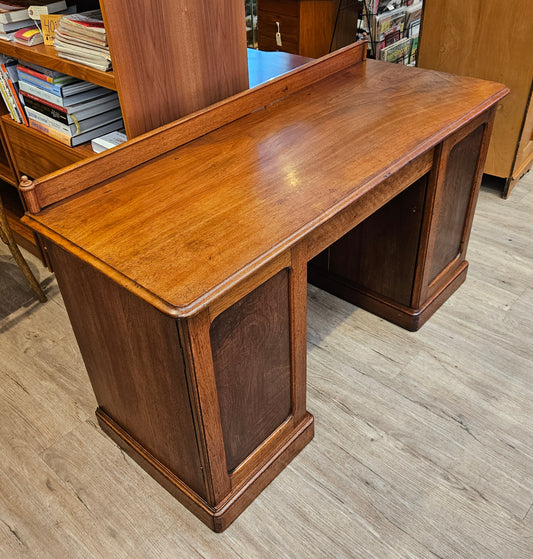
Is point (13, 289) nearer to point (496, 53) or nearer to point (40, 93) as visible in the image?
point (40, 93)

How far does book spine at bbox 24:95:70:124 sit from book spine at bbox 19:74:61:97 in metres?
0.05

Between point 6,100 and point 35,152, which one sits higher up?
point 6,100

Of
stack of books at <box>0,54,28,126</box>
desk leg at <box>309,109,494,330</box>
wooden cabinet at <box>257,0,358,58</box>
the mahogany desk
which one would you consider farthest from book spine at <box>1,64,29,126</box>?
wooden cabinet at <box>257,0,358,58</box>

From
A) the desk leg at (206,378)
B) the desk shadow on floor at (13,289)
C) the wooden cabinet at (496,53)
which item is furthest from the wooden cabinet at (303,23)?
the desk leg at (206,378)

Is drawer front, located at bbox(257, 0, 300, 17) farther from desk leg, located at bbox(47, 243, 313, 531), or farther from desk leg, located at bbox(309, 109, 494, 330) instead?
desk leg, located at bbox(47, 243, 313, 531)

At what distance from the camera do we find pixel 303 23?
3.50 metres

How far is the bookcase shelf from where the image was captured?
4.98 feet

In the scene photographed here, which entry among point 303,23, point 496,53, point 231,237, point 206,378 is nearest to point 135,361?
point 206,378

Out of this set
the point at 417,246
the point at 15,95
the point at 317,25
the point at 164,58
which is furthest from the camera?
the point at 317,25

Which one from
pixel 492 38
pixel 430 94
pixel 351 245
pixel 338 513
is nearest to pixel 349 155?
pixel 430 94

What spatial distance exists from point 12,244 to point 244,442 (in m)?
1.26

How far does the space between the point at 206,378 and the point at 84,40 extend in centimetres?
101

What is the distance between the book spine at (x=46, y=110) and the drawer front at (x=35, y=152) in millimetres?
79

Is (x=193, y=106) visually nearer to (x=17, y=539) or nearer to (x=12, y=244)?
(x=12, y=244)
